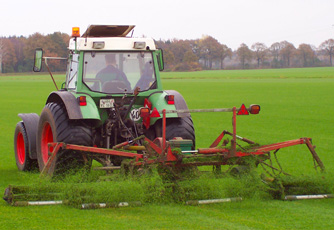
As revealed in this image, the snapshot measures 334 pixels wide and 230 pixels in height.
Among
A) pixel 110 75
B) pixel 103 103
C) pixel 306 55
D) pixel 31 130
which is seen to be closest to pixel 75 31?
pixel 110 75

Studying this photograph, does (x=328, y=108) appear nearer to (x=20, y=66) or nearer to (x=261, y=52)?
(x=20, y=66)

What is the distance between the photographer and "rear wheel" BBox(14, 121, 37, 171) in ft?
32.1

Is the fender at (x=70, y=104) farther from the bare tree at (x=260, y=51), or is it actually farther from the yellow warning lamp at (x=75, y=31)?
the bare tree at (x=260, y=51)

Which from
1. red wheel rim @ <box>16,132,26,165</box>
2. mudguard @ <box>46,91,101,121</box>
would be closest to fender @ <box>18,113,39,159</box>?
red wheel rim @ <box>16,132,26,165</box>

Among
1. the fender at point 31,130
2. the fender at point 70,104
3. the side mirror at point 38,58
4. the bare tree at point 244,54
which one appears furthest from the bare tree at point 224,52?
the fender at point 70,104

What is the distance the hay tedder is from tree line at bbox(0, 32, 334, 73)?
82.9 m

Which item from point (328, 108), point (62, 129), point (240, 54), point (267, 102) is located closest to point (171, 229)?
point (62, 129)

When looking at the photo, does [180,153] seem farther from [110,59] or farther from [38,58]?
[38,58]

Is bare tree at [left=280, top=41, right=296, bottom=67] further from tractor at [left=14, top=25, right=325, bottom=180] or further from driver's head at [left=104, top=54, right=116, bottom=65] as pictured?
driver's head at [left=104, top=54, right=116, bottom=65]

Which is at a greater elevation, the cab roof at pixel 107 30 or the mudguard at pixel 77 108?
the cab roof at pixel 107 30

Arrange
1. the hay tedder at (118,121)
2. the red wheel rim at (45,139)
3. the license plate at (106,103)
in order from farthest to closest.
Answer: the red wheel rim at (45,139), the license plate at (106,103), the hay tedder at (118,121)

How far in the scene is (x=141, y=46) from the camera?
9188 millimetres

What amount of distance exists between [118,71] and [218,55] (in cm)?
10509

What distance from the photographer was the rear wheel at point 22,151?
9.77 m
